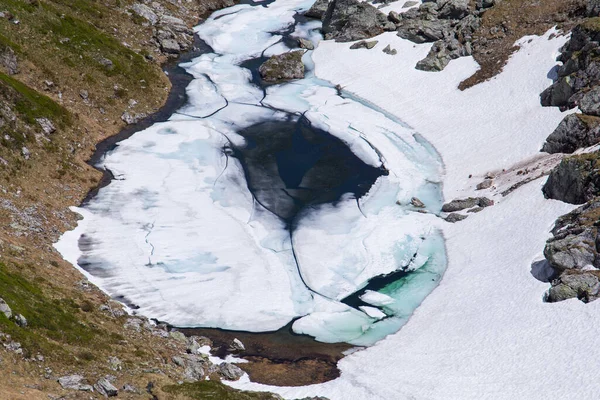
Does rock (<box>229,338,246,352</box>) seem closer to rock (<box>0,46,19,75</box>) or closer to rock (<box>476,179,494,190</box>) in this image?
rock (<box>476,179,494,190</box>)

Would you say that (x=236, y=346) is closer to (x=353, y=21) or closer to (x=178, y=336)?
(x=178, y=336)

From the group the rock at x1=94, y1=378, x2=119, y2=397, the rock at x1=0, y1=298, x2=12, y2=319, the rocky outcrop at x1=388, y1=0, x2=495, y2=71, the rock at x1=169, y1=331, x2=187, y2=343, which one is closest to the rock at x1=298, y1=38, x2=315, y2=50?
the rocky outcrop at x1=388, y1=0, x2=495, y2=71

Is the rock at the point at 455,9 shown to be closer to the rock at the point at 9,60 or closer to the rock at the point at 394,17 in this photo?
the rock at the point at 394,17

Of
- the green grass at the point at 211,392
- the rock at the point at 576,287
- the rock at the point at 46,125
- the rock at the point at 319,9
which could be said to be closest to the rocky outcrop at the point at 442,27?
the rock at the point at 319,9

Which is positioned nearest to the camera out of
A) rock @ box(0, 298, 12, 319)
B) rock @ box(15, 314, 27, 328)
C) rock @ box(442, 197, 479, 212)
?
rock @ box(0, 298, 12, 319)

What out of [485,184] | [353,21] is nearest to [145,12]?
[353,21]

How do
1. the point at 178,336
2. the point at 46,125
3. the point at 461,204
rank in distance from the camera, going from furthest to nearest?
the point at 46,125 → the point at 461,204 → the point at 178,336
